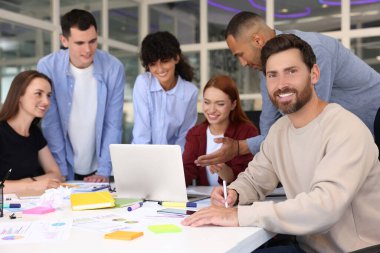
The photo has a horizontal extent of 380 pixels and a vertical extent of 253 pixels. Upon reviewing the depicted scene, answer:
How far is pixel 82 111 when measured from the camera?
10.7 feet

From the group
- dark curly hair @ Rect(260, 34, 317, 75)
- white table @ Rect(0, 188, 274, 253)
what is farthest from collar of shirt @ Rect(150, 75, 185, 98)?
white table @ Rect(0, 188, 274, 253)

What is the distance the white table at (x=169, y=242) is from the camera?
4.14 ft

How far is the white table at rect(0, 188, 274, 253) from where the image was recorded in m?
1.26

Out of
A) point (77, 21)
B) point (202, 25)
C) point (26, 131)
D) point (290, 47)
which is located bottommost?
point (26, 131)

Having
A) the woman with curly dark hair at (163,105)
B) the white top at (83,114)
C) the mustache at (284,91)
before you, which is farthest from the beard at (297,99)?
the white top at (83,114)

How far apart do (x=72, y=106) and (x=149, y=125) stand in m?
0.54

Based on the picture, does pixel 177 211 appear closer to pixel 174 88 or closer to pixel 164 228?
pixel 164 228

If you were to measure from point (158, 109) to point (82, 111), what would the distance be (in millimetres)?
518

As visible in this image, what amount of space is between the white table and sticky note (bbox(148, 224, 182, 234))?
0.02m

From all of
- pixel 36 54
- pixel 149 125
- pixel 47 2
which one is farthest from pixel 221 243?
pixel 47 2

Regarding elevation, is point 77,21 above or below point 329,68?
above

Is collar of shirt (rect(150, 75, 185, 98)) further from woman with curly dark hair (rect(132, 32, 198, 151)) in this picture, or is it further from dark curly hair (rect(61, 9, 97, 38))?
dark curly hair (rect(61, 9, 97, 38))

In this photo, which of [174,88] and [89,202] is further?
[174,88]

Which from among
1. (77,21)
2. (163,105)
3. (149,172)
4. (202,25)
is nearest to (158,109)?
(163,105)
